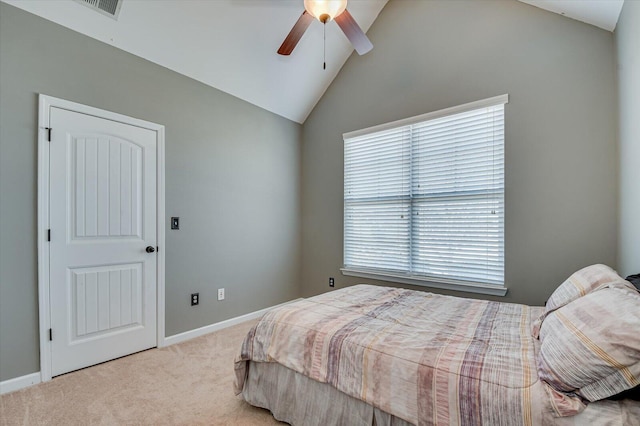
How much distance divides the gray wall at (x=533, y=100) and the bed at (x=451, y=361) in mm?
746

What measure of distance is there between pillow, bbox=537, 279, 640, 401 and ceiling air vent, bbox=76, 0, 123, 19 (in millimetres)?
3450

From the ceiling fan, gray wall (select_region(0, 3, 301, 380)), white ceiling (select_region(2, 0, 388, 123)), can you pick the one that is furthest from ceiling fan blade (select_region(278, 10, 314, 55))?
gray wall (select_region(0, 3, 301, 380))

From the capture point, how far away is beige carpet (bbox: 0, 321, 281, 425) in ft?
5.67

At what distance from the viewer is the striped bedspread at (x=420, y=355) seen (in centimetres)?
107

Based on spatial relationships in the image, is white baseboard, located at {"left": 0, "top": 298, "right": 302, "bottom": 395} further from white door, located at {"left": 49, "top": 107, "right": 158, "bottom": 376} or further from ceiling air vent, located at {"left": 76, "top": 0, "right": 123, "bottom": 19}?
ceiling air vent, located at {"left": 76, "top": 0, "right": 123, "bottom": 19}

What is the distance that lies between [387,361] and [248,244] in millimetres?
2540

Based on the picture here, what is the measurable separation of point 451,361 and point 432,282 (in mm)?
1860

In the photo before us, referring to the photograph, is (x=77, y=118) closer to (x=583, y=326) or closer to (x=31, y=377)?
(x=31, y=377)

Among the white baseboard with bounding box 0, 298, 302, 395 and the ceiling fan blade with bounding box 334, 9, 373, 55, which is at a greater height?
the ceiling fan blade with bounding box 334, 9, 373, 55

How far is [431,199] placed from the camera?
9.91ft

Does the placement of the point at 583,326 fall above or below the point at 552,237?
below

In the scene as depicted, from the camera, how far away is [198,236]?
3.06 m

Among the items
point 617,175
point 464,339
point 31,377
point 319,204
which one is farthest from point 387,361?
point 319,204

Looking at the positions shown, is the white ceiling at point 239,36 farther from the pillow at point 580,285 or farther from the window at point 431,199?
the pillow at point 580,285
